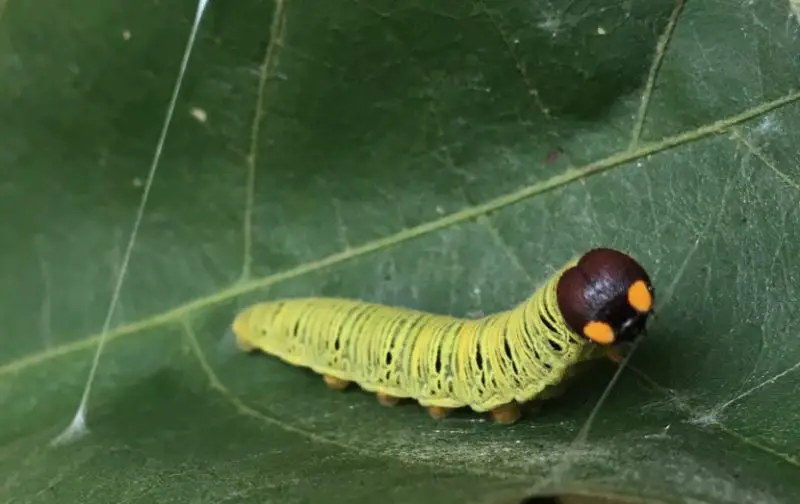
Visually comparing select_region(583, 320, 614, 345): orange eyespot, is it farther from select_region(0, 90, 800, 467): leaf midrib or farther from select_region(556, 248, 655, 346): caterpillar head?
select_region(0, 90, 800, 467): leaf midrib

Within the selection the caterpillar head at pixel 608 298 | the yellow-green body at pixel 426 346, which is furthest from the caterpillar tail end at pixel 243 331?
the caterpillar head at pixel 608 298

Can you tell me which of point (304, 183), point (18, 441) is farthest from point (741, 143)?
point (18, 441)

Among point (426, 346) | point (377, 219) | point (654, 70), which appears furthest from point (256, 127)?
point (654, 70)

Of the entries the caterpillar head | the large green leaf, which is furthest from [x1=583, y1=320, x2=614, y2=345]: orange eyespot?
the large green leaf

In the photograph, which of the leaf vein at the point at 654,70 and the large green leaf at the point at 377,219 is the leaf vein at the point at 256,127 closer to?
the large green leaf at the point at 377,219

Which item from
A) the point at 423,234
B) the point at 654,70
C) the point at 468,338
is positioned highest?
the point at 654,70

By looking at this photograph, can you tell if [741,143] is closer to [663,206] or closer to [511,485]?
[663,206]

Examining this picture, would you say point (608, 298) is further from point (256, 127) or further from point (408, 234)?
point (256, 127)
